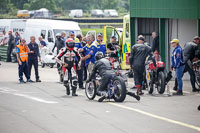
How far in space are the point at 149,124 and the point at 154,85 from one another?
232 inches

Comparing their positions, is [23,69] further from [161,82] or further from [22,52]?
[161,82]

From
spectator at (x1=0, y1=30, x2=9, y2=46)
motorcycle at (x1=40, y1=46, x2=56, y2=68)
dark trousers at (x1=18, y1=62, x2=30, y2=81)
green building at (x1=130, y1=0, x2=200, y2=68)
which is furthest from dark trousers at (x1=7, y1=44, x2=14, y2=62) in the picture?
dark trousers at (x1=18, y1=62, x2=30, y2=81)

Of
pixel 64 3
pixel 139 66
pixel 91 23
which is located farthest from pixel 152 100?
pixel 64 3

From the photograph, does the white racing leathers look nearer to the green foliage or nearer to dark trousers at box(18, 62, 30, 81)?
dark trousers at box(18, 62, 30, 81)

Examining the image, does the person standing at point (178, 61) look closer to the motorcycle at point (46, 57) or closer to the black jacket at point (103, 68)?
the black jacket at point (103, 68)

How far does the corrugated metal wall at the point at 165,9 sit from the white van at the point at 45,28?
9.35m

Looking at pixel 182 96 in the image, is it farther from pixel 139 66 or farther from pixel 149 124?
pixel 149 124

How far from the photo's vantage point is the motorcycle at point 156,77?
679 inches

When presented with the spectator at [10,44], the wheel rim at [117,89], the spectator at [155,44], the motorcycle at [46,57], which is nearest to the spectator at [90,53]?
the spectator at [155,44]

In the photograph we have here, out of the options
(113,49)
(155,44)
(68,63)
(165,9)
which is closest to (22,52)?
(113,49)

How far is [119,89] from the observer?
15.1m

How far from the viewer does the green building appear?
2052 centimetres

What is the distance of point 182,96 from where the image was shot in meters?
17.2

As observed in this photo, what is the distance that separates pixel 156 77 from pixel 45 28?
15924 millimetres
